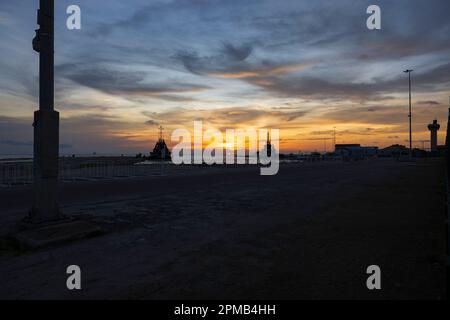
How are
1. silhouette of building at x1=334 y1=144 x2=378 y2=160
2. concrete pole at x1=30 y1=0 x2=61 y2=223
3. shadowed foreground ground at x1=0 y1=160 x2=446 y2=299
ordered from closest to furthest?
shadowed foreground ground at x1=0 y1=160 x2=446 y2=299, concrete pole at x1=30 y1=0 x2=61 y2=223, silhouette of building at x1=334 y1=144 x2=378 y2=160

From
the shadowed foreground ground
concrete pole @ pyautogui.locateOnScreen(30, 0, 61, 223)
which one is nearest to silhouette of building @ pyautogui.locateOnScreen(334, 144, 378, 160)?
the shadowed foreground ground

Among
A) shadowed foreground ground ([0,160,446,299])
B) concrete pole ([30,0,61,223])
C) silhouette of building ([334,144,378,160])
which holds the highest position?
silhouette of building ([334,144,378,160])

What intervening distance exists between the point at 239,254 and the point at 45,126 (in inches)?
185

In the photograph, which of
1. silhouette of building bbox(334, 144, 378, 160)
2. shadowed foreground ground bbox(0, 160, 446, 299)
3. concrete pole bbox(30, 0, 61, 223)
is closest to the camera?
shadowed foreground ground bbox(0, 160, 446, 299)

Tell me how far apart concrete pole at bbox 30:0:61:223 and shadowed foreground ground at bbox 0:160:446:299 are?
1106 millimetres

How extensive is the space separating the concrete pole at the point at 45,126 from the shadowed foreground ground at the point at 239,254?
3.63 feet

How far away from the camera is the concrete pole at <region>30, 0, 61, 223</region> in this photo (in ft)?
22.4

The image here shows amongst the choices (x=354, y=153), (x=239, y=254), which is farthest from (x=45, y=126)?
(x=354, y=153)

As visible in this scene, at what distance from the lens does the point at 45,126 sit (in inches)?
268

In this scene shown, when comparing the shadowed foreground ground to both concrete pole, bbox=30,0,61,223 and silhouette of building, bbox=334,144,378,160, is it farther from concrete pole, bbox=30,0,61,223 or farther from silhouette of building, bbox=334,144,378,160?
silhouette of building, bbox=334,144,378,160

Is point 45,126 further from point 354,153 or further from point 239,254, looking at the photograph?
point 354,153

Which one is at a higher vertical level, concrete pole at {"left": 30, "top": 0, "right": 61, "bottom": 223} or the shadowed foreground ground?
concrete pole at {"left": 30, "top": 0, "right": 61, "bottom": 223}

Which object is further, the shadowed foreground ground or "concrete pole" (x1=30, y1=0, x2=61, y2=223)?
"concrete pole" (x1=30, y1=0, x2=61, y2=223)

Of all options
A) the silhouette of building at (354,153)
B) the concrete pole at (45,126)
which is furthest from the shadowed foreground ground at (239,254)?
the silhouette of building at (354,153)
